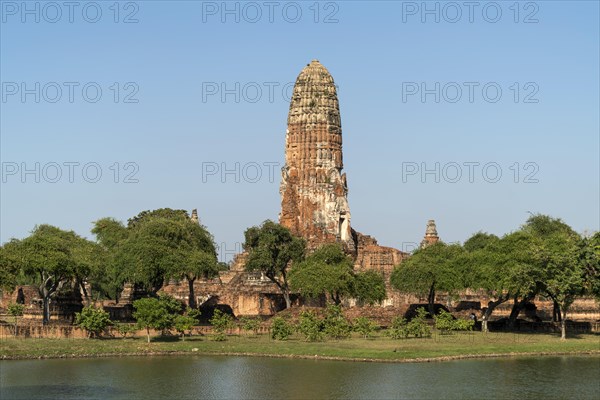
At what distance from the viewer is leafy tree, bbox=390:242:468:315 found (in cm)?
8688

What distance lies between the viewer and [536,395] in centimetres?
5575

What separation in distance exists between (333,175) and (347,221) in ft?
15.6

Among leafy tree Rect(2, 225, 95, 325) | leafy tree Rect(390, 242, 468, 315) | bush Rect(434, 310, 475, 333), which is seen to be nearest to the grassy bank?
bush Rect(434, 310, 475, 333)

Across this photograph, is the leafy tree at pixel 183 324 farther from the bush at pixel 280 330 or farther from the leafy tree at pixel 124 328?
the bush at pixel 280 330

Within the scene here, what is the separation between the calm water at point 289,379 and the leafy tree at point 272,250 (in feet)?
80.6

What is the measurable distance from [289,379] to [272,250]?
34116 millimetres

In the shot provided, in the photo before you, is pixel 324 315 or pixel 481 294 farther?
pixel 481 294

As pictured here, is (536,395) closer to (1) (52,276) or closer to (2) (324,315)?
(2) (324,315)

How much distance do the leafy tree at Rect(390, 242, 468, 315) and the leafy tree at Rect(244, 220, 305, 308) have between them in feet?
26.5

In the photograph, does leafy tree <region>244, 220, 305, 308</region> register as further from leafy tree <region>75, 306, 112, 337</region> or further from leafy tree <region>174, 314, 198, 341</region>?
leafy tree <region>75, 306, 112, 337</region>

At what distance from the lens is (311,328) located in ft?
250

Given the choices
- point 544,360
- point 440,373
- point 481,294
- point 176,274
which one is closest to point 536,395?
point 440,373

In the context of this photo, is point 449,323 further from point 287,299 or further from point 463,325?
point 287,299

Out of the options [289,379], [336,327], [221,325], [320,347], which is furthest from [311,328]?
[289,379]
